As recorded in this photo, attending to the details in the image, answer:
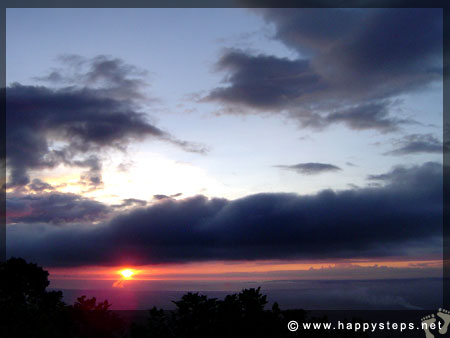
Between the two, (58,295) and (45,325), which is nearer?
(45,325)

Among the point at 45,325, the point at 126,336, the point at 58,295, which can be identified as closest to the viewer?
the point at 45,325

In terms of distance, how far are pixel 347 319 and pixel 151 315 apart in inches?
407

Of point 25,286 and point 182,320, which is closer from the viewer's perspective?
point 182,320

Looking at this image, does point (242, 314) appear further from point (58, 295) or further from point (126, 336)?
point (58, 295)

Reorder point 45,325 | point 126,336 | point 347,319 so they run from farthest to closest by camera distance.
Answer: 1. point 347,319
2. point 126,336
3. point 45,325

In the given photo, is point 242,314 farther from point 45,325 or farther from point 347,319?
point 45,325

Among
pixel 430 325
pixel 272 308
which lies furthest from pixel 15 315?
pixel 430 325

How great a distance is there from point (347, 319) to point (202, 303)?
25.8ft

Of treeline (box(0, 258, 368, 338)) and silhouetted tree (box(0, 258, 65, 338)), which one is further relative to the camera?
silhouetted tree (box(0, 258, 65, 338))

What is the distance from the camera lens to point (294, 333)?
78.1ft

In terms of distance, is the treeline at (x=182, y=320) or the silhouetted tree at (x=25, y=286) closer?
the treeline at (x=182, y=320)

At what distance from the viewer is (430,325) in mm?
26672

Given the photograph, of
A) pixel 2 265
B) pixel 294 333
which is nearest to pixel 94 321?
→ pixel 294 333

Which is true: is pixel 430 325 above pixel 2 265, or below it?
below
